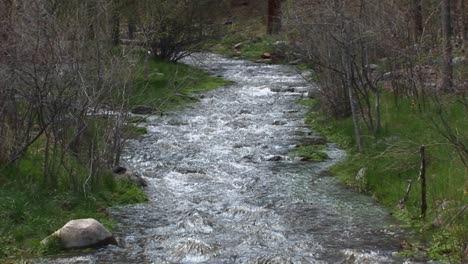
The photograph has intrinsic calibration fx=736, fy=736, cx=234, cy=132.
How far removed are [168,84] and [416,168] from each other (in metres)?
9.16

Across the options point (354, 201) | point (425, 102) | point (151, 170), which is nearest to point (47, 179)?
point (151, 170)

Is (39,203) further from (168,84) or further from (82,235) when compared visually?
(168,84)

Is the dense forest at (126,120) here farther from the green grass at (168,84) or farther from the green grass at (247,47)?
the green grass at (247,47)

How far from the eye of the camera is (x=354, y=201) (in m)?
11.0

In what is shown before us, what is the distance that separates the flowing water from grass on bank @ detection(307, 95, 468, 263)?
0.35m

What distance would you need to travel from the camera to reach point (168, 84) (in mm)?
18828

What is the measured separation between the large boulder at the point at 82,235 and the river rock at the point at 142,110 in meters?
9.04

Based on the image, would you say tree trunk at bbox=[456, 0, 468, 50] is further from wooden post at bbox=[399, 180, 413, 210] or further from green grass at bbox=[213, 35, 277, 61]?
green grass at bbox=[213, 35, 277, 61]

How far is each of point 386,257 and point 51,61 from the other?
509 cm

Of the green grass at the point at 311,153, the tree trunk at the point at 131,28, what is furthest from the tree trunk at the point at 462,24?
the tree trunk at the point at 131,28

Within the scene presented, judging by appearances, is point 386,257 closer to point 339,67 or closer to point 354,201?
point 354,201

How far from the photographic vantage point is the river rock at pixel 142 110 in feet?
58.9

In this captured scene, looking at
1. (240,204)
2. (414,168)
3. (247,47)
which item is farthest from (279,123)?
(247,47)

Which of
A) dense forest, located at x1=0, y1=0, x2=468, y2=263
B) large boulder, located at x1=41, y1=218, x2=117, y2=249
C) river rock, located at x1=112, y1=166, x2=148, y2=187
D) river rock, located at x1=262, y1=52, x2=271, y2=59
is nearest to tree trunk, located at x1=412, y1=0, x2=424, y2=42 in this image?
dense forest, located at x1=0, y1=0, x2=468, y2=263
